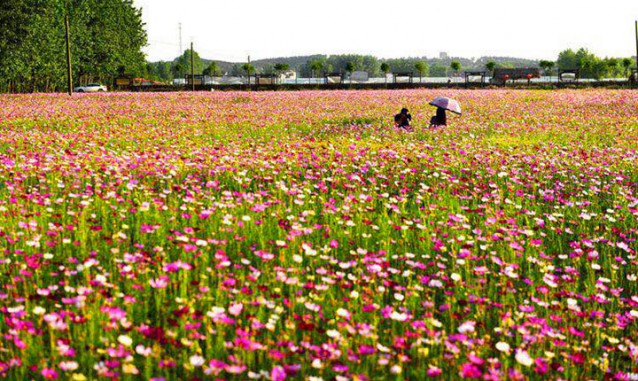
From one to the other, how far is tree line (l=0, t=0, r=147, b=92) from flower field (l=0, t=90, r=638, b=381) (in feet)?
152

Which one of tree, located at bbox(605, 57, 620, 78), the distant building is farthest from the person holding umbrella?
tree, located at bbox(605, 57, 620, 78)

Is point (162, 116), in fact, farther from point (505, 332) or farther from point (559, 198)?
point (505, 332)

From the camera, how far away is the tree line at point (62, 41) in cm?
5044

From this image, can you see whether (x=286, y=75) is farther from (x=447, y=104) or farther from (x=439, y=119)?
(x=447, y=104)

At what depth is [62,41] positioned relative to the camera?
5934 centimetres

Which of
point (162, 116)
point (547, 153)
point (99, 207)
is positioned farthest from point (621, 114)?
point (99, 207)

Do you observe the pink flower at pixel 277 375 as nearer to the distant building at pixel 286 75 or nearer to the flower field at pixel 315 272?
the flower field at pixel 315 272

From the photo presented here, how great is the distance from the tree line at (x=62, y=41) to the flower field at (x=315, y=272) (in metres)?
46.4

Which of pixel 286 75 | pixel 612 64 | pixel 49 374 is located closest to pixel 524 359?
pixel 49 374

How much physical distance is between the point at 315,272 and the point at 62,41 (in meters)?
62.4

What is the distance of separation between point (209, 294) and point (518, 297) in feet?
7.87

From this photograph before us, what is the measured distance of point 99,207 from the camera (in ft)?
19.6

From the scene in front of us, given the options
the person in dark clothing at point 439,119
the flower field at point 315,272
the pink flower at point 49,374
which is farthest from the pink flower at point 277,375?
the person in dark clothing at point 439,119

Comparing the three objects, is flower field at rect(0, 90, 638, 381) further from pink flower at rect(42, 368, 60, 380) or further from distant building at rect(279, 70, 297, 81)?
distant building at rect(279, 70, 297, 81)
